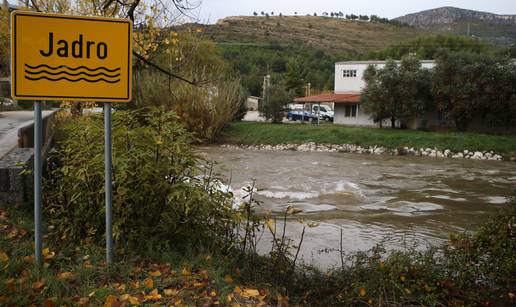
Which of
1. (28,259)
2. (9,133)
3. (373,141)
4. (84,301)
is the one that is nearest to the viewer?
(84,301)

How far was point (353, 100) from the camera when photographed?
42.8 metres

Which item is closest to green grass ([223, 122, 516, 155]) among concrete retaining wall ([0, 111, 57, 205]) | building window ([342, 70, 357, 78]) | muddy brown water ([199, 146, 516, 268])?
muddy brown water ([199, 146, 516, 268])

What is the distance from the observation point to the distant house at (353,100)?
3978 cm

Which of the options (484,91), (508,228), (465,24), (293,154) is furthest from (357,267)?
(465,24)

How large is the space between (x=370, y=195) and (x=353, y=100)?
26.3m

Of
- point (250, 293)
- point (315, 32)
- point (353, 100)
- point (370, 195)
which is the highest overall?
point (315, 32)

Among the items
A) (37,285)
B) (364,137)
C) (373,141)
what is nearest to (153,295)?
(37,285)

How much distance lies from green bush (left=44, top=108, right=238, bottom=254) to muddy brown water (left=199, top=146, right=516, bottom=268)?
0.96 metres

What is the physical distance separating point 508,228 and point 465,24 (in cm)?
21414

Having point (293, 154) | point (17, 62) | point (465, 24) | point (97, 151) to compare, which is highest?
point (465, 24)

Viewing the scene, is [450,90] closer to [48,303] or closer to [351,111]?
[351,111]

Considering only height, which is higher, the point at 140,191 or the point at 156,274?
the point at 140,191

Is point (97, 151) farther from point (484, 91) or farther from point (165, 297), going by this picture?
point (484, 91)

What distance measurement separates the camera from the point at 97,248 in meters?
5.22
